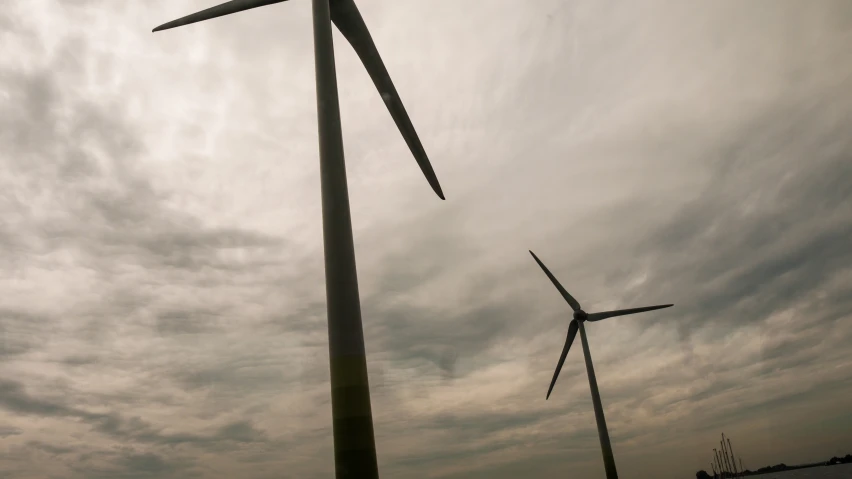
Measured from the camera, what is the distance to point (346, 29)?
23.1 metres

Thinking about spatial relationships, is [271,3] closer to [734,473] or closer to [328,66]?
[328,66]

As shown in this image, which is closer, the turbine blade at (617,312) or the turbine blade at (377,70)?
the turbine blade at (377,70)

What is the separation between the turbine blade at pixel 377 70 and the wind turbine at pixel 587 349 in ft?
161

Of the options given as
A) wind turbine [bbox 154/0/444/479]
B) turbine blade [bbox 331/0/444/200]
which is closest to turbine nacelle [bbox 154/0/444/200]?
turbine blade [bbox 331/0/444/200]

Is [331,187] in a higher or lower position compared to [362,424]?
higher

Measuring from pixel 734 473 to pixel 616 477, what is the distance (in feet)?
520

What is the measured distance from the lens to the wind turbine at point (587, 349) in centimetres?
5971

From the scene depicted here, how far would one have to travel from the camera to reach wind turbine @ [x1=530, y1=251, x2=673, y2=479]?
59.7 meters

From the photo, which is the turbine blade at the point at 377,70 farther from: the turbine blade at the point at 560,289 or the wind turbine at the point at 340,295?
the turbine blade at the point at 560,289

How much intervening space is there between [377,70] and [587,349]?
55962 millimetres

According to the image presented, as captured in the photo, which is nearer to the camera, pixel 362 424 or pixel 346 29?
pixel 362 424

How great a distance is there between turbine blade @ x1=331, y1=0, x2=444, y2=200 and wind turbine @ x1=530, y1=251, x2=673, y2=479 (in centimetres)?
4910

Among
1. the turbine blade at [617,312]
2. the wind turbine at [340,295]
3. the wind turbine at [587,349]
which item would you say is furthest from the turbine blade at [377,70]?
the turbine blade at [617,312]

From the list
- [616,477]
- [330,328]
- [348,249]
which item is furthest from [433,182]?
[616,477]
